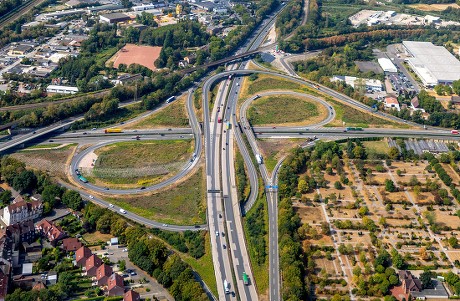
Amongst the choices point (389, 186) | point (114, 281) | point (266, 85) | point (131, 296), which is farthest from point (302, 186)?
point (266, 85)

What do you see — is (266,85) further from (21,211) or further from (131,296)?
(131,296)

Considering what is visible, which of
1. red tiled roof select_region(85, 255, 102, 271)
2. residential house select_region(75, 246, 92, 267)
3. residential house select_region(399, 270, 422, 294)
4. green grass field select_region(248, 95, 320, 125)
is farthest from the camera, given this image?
green grass field select_region(248, 95, 320, 125)

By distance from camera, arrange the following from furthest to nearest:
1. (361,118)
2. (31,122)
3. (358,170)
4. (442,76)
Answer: (442,76)
(361,118)
(31,122)
(358,170)

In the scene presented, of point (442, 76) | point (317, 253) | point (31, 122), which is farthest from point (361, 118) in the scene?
point (31, 122)

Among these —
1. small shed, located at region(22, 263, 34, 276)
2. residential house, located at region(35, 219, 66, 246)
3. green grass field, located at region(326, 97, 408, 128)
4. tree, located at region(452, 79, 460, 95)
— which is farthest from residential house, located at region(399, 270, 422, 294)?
tree, located at region(452, 79, 460, 95)

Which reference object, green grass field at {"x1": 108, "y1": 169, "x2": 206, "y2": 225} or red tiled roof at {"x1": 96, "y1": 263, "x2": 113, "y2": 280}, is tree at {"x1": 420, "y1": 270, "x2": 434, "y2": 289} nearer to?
green grass field at {"x1": 108, "y1": 169, "x2": 206, "y2": 225}

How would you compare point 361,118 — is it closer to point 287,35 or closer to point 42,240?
point 287,35

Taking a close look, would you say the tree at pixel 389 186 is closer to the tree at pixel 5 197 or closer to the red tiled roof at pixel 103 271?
the red tiled roof at pixel 103 271
